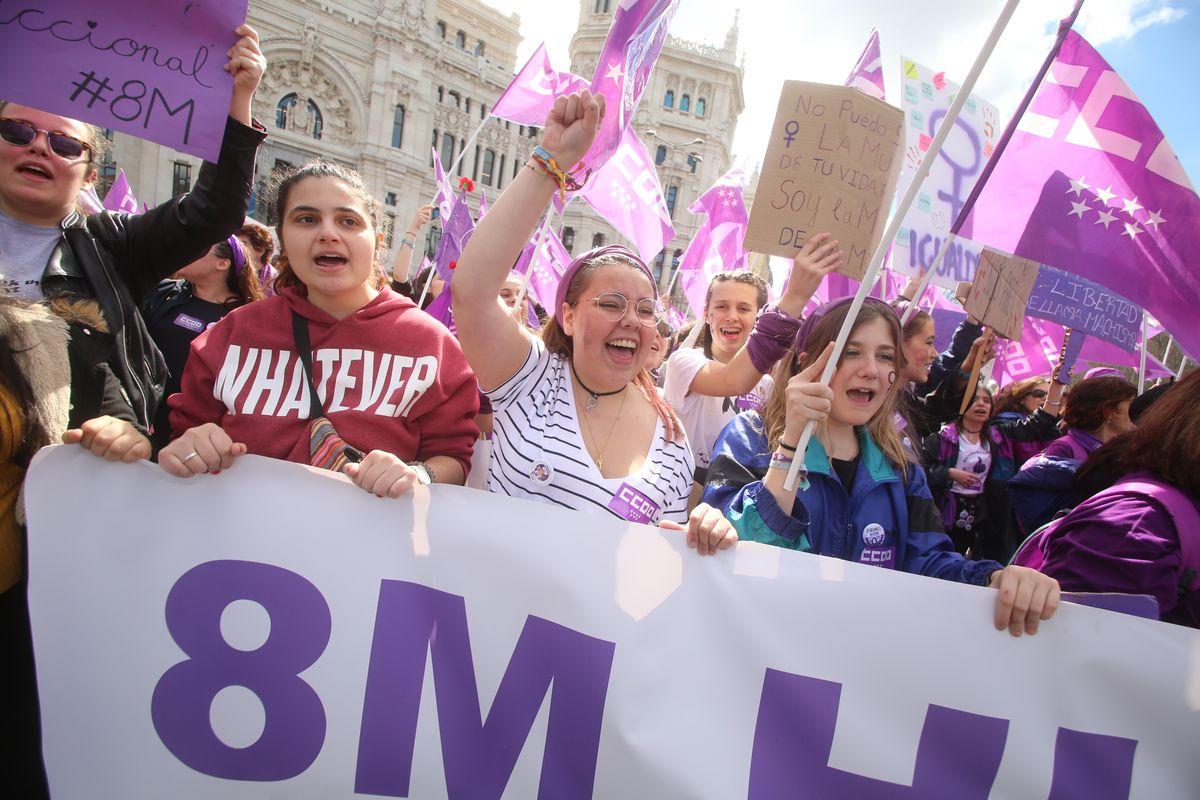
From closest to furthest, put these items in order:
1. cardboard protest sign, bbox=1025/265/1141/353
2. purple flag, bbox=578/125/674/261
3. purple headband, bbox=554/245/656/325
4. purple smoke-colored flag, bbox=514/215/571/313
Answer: purple headband, bbox=554/245/656/325 < cardboard protest sign, bbox=1025/265/1141/353 < purple flag, bbox=578/125/674/261 < purple smoke-colored flag, bbox=514/215/571/313

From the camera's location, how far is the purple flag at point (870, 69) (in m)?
3.87

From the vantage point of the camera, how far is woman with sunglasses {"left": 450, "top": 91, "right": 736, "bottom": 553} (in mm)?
1611

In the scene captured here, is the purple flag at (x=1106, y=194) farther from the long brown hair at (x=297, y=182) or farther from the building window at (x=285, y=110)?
the building window at (x=285, y=110)

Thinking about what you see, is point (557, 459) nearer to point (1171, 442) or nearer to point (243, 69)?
point (243, 69)

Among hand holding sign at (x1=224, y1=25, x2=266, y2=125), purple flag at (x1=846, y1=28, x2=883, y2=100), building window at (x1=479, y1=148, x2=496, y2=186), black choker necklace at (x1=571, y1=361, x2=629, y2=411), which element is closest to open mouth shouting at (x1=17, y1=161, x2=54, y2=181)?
hand holding sign at (x1=224, y1=25, x2=266, y2=125)

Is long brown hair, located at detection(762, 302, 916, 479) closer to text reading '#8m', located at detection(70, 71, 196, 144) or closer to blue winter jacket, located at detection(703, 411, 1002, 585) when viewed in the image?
blue winter jacket, located at detection(703, 411, 1002, 585)

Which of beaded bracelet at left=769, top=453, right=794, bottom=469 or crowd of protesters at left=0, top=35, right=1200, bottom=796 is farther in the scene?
beaded bracelet at left=769, top=453, right=794, bottom=469

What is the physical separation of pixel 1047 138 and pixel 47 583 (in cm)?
322

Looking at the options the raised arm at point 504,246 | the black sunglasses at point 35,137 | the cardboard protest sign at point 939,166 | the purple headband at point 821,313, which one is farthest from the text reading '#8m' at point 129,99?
the cardboard protest sign at point 939,166

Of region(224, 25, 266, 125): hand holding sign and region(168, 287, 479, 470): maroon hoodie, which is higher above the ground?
region(224, 25, 266, 125): hand holding sign

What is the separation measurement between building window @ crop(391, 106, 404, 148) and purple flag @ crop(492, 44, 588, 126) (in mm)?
33525

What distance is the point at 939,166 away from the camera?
337 cm

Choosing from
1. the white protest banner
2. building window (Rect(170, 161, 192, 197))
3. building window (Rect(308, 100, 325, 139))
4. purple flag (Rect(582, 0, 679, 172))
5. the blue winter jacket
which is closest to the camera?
the white protest banner

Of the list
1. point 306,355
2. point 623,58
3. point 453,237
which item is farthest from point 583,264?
point 453,237
